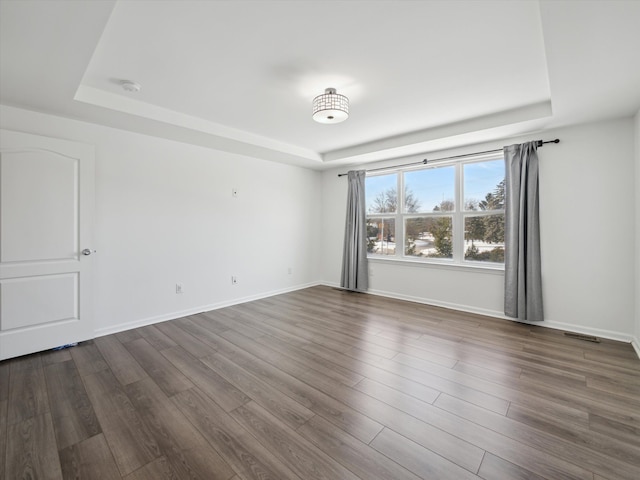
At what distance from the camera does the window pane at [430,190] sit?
4.45m

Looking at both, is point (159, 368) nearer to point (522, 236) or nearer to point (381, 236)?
point (381, 236)

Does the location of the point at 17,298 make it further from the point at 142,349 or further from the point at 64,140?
the point at 64,140

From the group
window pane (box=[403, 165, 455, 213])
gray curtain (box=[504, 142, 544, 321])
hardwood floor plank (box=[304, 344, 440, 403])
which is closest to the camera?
hardwood floor plank (box=[304, 344, 440, 403])

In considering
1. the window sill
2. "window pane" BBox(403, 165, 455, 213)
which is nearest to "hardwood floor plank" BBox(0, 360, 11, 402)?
the window sill

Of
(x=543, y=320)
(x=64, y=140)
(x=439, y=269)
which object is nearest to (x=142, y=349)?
(x=64, y=140)

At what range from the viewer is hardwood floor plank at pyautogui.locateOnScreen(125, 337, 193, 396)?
224 centimetres

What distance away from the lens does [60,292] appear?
2910 millimetres

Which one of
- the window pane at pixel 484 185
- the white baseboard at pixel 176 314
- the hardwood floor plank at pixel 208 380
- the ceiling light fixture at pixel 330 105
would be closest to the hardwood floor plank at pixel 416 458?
the hardwood floor plank at pixel 208 380

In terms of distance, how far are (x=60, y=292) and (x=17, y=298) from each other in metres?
0.30

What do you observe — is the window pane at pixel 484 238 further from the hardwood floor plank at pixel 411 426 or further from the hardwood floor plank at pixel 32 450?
the hardwood floor plank at pixel 32 450

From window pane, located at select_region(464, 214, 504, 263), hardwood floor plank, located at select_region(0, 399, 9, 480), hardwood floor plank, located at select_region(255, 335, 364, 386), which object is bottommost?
hardwood floor plank, located at select_region(0, 399, 9, 480)

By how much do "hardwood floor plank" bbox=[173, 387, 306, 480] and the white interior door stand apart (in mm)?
1832

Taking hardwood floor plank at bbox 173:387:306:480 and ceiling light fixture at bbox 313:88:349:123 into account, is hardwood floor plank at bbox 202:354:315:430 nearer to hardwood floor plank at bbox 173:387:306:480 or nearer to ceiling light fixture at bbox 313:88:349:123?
hardwood floor plank at bbox 173:387:306:480

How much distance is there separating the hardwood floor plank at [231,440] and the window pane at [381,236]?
3887mm
